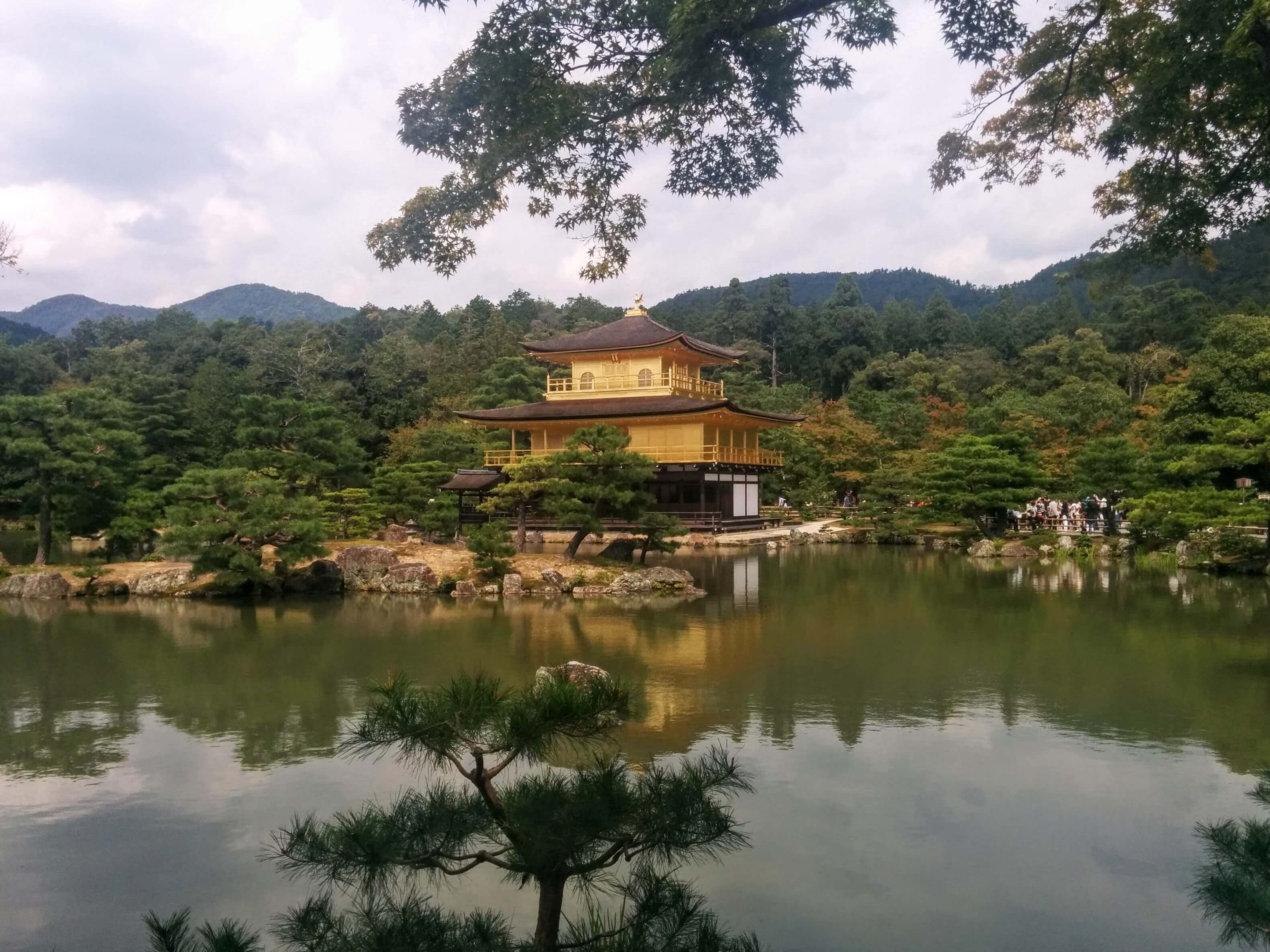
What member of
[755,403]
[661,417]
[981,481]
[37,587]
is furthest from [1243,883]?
[755,403]

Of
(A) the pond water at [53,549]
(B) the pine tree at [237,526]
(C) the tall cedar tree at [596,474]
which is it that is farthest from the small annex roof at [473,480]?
(A) the pond water at [53,549]

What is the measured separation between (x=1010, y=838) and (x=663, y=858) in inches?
104

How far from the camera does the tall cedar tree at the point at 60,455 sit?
45.4 ft

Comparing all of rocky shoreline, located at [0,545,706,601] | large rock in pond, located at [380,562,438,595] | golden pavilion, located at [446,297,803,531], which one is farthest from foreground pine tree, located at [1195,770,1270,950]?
golden pavilion, located at [446,297,803,531]

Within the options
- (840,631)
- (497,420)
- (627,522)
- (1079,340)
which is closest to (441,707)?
(840,631)

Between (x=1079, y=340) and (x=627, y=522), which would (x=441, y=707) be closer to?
(x=627, y=522)

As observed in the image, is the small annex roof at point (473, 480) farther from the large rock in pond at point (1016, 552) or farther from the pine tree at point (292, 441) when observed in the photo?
the large rock in pond at point (1016, 552)

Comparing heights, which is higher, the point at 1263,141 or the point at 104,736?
the point at 1263,141

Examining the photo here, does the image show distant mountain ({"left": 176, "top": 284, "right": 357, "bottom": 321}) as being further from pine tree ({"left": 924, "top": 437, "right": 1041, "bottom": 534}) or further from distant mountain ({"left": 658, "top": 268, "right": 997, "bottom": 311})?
pine tree ({"left": 924, "top": 437, "right": 1041, "bottom": 534})

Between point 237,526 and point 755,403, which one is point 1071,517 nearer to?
point 755,403

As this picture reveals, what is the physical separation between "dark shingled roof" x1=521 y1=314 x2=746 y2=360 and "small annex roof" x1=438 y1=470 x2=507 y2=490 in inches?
177

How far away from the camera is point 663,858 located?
2.50 metres

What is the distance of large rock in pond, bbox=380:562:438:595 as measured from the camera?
13055 millimetres

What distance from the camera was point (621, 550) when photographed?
1622cm
